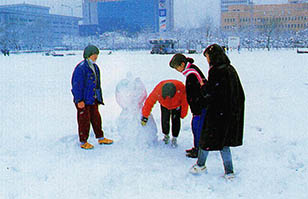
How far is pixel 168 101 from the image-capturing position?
419 cm

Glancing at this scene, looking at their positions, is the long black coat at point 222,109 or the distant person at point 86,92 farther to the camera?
the distant person at point 86,92

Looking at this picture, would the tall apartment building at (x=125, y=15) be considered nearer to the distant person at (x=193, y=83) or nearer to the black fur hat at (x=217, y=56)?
the distant person at (x=193, y=83)

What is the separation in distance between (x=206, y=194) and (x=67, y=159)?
2.10 metres

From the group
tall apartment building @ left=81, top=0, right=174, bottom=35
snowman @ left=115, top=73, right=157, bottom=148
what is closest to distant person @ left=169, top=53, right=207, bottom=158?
snowman @ left=115, top=73, right=157, bottom=148

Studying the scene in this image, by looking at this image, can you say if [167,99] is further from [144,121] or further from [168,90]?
[144,121]

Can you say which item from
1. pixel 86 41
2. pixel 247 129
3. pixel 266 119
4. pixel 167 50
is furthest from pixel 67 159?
pixel 86 41

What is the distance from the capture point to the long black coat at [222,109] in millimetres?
3195

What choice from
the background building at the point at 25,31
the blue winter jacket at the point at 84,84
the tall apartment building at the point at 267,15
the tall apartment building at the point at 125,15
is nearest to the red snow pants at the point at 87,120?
the blue winter jacket at the point at 84,84

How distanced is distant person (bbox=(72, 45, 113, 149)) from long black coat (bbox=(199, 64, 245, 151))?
75.0 inches

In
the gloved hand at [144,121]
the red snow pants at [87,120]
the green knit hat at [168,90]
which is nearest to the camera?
the green knit hat at [168,90]

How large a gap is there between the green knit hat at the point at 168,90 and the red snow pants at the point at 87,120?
122 centimetres

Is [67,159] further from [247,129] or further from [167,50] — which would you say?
[167,50]

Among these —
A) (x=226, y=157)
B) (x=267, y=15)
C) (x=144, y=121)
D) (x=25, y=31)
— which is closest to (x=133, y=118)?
(x=144, y=121)

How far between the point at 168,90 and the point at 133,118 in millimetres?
758
